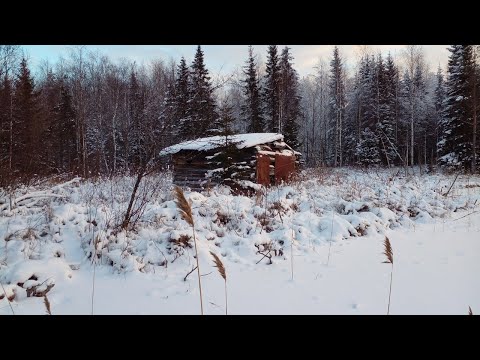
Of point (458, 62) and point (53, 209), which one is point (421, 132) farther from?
point (53, 209)

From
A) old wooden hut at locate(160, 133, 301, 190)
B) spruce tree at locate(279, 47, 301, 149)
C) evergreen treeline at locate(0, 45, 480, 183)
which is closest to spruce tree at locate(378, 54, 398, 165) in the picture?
evergreen treeline at locate(0, 45, 480, 183)

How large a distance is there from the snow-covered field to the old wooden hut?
5.66m

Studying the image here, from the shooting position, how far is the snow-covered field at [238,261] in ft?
9.54

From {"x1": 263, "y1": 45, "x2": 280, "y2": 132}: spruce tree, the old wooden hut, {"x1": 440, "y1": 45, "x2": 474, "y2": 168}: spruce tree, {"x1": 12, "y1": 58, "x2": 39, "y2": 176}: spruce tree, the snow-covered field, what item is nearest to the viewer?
the snow-covered field

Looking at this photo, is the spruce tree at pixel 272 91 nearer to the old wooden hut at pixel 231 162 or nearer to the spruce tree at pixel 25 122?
the old wooden hut at pixel 231 162

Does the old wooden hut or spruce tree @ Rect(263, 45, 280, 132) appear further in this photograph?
spruce tree @ Rect(263, 45, 280, 132)

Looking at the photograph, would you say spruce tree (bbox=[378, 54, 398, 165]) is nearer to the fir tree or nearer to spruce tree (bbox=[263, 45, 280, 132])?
spruce tree (bbox=[263, 45, 280, 132])

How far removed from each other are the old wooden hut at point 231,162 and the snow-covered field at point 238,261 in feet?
18.6

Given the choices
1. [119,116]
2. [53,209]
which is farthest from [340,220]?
[119,116]

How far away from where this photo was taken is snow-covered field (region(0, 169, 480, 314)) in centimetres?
291

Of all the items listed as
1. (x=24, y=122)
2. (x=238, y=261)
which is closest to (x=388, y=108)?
(x=238, y=261)

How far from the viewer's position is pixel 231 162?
12.2 metres

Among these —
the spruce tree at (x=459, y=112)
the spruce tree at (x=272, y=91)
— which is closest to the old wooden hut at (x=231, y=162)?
the spruce tree at (x=272, y=91)
